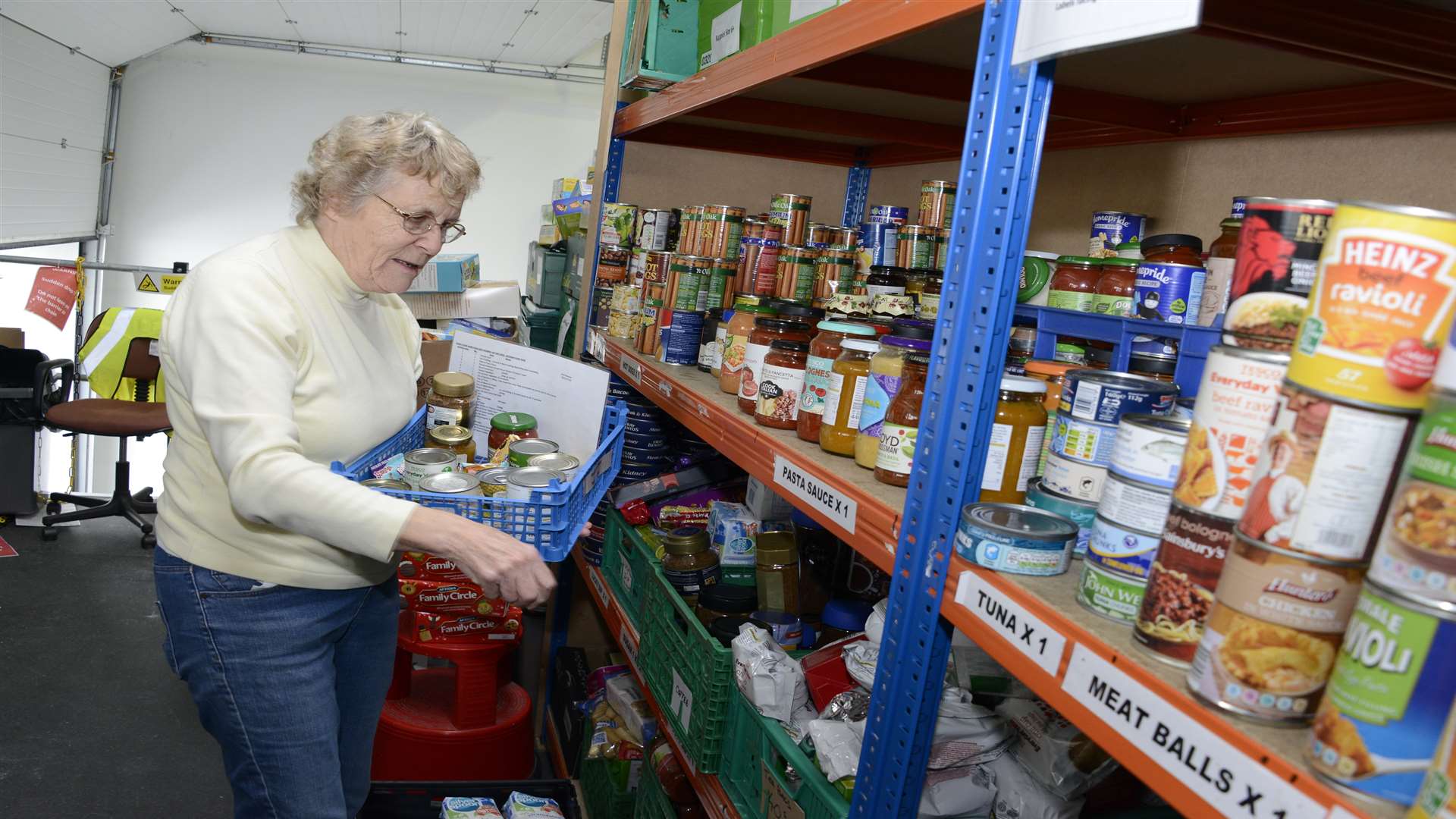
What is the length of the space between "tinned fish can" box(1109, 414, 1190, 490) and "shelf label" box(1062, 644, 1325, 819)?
0.52ft

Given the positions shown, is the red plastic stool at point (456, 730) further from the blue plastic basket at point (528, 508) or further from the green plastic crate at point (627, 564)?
the blue plastic basket at point (528, 508)

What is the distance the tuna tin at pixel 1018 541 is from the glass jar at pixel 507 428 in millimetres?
1346

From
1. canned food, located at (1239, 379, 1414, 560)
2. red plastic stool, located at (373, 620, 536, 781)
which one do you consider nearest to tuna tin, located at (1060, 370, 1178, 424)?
canned food, located at (1239, 379, 1414, 560)

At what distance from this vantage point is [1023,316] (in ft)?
4.90

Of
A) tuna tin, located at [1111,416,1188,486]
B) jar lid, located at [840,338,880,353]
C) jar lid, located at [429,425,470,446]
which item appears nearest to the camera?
tuna tin, located at [1111,416,1188,486]

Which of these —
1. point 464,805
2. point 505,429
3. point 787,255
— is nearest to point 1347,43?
point 787,255

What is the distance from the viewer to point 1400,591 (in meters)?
0.57

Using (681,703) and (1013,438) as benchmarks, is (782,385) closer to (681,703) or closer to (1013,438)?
(1013,438)

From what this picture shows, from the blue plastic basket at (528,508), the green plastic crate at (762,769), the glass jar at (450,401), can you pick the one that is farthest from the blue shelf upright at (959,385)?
the glass jar at (450,401)

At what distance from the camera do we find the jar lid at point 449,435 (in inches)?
80.1

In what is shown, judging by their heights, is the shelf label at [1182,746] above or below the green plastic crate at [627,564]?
above

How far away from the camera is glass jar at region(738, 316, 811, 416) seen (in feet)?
5.52

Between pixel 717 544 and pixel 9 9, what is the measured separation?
16.2 ft

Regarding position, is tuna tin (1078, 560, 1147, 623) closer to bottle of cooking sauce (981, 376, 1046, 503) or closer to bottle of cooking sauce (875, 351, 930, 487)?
bottle of cooking sauce (981, 376, 1046, 503)
